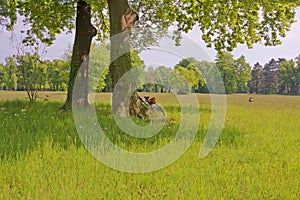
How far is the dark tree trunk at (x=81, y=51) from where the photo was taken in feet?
40.7

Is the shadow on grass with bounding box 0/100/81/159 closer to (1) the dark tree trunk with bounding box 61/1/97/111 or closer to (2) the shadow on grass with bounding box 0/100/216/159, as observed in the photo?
(2) the shadow on grass with bounding box 0/100/216/159

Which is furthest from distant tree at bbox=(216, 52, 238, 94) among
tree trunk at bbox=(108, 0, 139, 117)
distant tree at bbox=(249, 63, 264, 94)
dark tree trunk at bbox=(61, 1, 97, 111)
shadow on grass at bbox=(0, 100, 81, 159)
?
shadow on grass at bbox=(0, 100, 81, 159)

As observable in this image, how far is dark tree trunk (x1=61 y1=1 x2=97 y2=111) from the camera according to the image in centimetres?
1241

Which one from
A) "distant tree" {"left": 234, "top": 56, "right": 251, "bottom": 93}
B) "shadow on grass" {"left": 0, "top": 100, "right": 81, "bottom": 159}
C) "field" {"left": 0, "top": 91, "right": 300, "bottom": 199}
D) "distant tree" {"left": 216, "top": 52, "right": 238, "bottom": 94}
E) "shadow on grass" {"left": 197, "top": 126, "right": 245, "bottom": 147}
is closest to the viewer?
"field" {"left": 0, "top": 91, "right": 300, "bottom": 199}

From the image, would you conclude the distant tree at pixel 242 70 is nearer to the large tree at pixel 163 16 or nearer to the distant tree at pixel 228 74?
the distant tree at pixel 228 74

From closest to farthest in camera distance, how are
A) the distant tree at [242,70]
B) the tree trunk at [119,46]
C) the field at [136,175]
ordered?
the field at [136,175]
the tree trunk at [119,46]
the distant tree at [242,70]

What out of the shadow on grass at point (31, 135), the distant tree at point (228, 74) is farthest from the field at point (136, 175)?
the distant tree at point (228, 74)

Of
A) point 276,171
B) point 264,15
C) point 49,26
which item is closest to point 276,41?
point 264,15

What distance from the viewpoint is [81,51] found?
1248 centimetres

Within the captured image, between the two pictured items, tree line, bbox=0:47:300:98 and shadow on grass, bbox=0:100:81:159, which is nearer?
shadow on grass, bbox=0:100:81:159

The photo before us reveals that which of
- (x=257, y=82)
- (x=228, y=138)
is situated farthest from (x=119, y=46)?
(x=257, y=82)

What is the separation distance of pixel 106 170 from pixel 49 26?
465 inches

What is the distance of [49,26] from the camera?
14.7 m

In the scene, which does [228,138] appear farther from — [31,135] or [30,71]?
[30,71]
